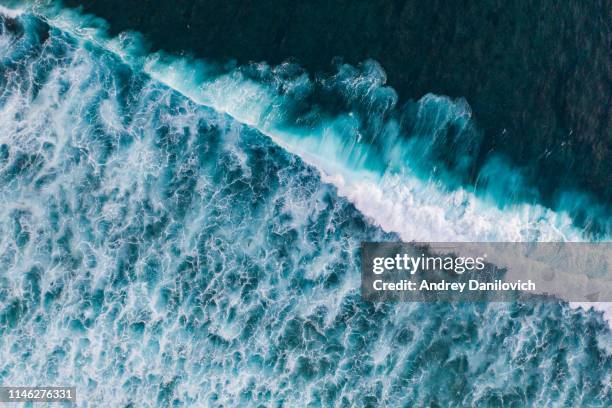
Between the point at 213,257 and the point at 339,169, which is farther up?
the point at 339,169

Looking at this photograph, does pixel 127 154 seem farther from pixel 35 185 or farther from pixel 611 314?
pixel 611 314

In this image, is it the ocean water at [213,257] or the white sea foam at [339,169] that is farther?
the white sea foam at [339,169]

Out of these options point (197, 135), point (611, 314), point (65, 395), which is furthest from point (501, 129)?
point (65, 395)

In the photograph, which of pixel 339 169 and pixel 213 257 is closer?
pixel 213 257

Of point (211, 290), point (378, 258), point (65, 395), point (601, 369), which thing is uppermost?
point (378, 258)

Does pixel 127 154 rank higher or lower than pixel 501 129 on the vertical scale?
lower

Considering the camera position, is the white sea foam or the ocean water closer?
the ocean water
